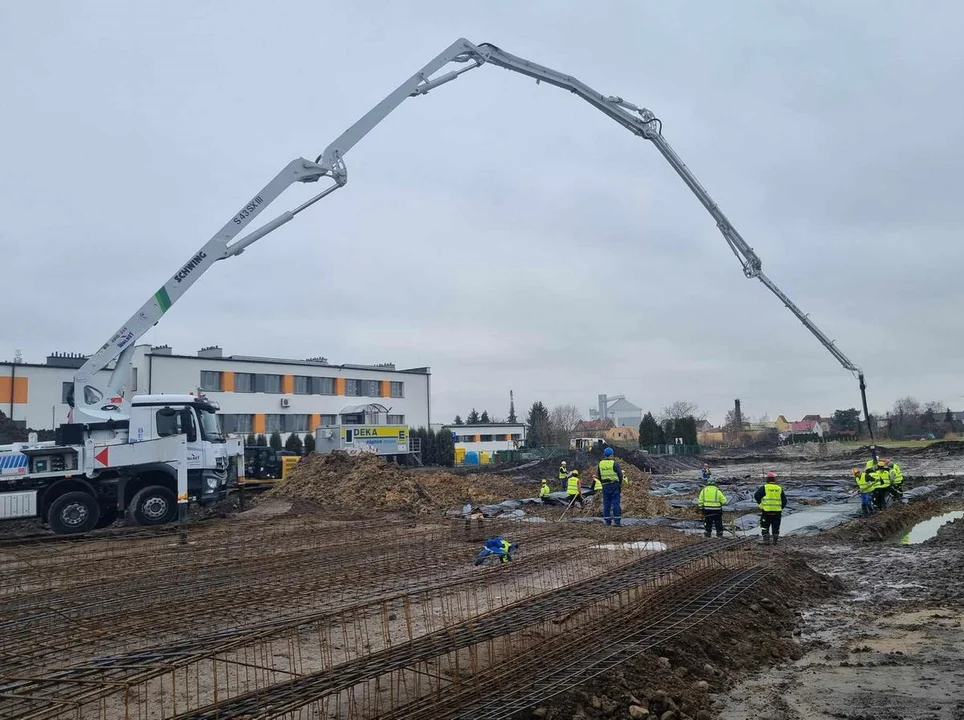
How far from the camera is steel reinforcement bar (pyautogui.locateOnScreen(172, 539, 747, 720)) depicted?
192 inches

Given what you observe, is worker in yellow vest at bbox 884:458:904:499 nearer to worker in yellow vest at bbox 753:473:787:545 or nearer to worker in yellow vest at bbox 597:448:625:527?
worker in yellow vest at bbox 753:473:787:545

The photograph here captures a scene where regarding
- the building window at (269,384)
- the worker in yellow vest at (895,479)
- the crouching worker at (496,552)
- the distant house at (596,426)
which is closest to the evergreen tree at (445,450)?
the building window at (269,384)

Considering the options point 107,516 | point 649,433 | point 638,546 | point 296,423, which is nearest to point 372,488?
point 107,516

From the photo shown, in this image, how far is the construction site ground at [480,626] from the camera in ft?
18.3

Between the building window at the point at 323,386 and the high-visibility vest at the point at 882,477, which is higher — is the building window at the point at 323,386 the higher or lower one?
the higher one

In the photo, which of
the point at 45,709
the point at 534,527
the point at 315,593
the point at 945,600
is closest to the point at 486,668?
the point at 45,709

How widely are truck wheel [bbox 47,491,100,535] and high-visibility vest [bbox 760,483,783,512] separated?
46.6 feet

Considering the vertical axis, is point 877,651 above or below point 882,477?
below

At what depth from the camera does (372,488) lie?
892 inches

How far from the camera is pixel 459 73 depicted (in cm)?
1875

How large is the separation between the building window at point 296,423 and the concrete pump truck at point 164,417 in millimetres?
31075

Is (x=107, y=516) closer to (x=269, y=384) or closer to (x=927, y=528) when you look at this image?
(x=927, y=528)

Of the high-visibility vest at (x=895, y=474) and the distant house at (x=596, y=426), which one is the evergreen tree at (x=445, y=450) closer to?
the high-visibility vest at (x=895, y=474)

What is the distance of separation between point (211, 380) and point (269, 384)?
13.9ft
